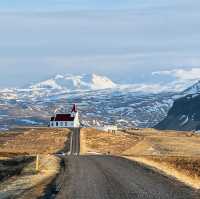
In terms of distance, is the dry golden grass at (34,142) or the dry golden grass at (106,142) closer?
the dry golden grass at (106,142)

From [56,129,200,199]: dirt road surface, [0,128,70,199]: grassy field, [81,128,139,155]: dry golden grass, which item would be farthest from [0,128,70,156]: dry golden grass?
[56,129,200,199]: dirt road surface

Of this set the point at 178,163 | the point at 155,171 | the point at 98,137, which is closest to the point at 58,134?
the point at 98,137

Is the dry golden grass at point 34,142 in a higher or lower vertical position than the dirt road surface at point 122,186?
higher

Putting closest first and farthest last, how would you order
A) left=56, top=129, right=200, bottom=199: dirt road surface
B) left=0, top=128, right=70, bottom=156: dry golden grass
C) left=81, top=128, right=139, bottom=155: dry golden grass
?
left=56, top=129, right=200, bottom=199: dirt road surface < left=81, top=128, right=139, bottom=155: dry golden grass < left=0, top=128, right=70, bottom=156: dry golden grass

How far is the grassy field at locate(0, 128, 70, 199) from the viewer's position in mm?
48938

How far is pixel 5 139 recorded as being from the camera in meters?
190

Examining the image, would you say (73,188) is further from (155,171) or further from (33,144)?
(33,144)

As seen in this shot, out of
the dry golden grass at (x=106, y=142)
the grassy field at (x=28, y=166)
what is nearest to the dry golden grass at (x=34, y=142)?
the grassy field at (x=28, y=166)

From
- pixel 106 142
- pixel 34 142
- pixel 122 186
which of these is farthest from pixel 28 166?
pixel 34 142

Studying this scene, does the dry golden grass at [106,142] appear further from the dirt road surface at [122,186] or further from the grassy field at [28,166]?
the dirt road surface at [122,186]

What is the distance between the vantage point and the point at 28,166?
252ft

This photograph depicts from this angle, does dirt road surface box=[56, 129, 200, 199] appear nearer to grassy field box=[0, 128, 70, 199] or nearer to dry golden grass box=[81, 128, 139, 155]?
grassy field box=[0, 128, 70, 199]

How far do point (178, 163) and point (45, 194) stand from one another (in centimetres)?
4272

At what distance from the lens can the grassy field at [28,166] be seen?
1927 inches
